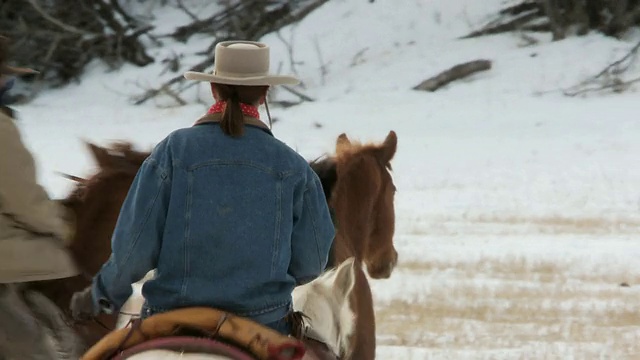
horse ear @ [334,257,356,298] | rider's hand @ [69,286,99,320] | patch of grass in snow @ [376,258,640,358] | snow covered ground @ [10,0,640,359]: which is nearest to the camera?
rider's hand @ [69,286,99,320]

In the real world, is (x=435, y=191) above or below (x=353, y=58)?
above

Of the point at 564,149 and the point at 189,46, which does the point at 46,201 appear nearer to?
the point at 564,149

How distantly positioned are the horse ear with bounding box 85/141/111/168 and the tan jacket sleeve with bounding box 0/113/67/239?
0.74 m

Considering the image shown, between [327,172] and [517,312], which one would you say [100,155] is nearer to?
[327,172]

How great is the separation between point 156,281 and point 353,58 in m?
15.9

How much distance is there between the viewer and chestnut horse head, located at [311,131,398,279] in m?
4.24

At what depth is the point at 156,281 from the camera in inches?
109

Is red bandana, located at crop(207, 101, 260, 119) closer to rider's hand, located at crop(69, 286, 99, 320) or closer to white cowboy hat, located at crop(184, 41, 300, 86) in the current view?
white cowboy hat, located at crop(184, 41, 300, 86)

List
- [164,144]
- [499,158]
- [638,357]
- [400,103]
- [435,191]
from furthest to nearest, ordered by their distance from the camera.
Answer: [400,103] < [499,158] < [435,191] < [638,357] < [164,144]

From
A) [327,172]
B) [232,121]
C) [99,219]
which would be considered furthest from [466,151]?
[232,121]

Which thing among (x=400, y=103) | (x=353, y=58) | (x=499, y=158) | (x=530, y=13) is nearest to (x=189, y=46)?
(x=353, y=58)

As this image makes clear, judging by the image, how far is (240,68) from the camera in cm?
282

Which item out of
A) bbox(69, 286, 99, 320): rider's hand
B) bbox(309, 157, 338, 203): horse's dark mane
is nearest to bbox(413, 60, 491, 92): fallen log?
bbox(309, 157, 338, 203): horse's dark mane

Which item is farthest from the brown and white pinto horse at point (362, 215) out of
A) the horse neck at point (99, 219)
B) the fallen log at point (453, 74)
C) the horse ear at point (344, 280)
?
the fallen log at point (453, 74)
